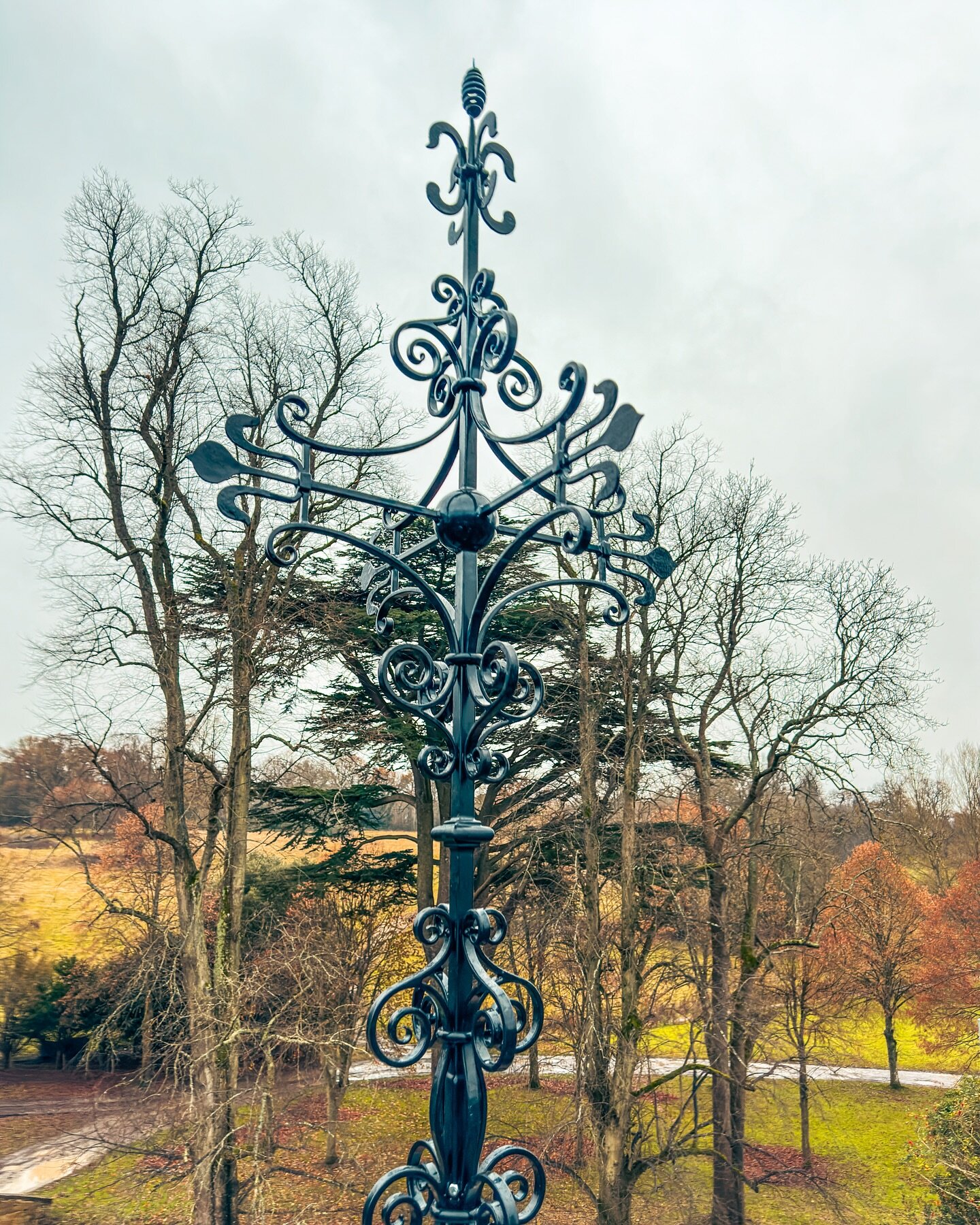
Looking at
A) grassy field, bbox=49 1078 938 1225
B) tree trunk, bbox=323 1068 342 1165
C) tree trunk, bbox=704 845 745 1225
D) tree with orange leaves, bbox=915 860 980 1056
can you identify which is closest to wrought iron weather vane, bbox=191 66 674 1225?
grassy field, bbox=49 1078 938 1225

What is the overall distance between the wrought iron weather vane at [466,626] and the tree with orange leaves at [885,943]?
19330 mm

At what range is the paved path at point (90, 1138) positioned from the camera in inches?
429

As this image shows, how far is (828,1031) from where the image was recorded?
47.6 feet

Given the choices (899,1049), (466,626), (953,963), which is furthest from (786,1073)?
(466,626)

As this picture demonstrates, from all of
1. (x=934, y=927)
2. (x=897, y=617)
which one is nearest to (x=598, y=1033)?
(x=897, y=617)

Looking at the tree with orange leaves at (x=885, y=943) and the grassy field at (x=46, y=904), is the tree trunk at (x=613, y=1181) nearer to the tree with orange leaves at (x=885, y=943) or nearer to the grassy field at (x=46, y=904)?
the tree with orange leaves at (x=885, y=943)

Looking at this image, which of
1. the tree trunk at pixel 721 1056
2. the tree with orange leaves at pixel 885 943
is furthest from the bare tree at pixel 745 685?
the tree with orange leaves at pixel 885 943

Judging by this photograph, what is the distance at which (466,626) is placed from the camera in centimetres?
233

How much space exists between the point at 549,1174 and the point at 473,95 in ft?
46.6

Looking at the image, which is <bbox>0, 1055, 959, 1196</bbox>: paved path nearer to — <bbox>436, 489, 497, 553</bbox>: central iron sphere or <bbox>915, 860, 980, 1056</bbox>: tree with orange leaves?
<bbox>915, 860, 980, 1056</bbox>: tree with orange leaves

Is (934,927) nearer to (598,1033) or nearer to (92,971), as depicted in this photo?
(598,1033)

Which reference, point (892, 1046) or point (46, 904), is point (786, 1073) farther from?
point (46, 904)

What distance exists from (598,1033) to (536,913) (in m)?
1.82

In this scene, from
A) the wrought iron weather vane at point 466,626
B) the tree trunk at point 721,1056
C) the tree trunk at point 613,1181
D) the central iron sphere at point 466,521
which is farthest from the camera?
the tree trunk at point 721,1056
